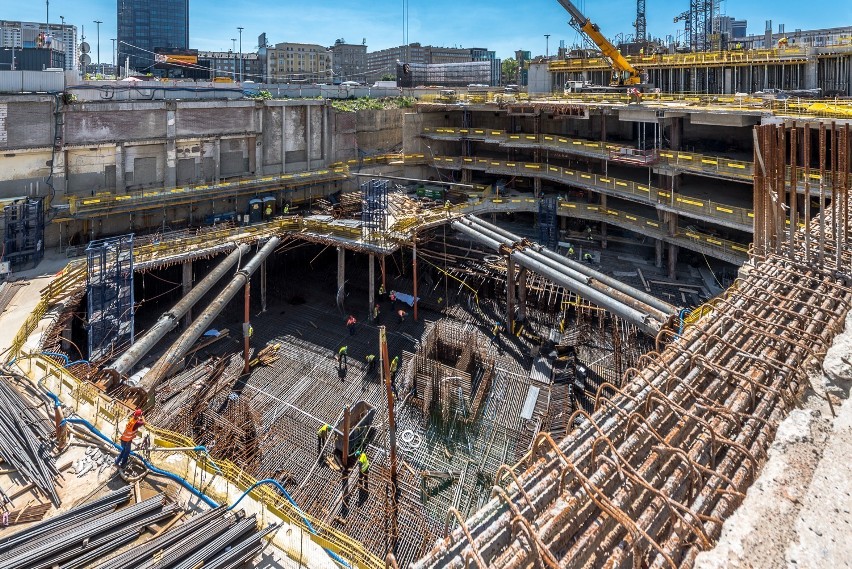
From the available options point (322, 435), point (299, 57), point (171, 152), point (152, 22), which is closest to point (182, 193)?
point (171, 152)

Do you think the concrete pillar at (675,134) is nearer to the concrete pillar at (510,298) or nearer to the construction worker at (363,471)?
the concrete pillar at (510,298)

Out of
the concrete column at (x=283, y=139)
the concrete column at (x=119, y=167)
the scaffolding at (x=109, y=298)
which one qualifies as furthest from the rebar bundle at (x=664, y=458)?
the concrete column at (x=283, y=139)

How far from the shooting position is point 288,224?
2878cm

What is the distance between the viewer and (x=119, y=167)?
30531 mm

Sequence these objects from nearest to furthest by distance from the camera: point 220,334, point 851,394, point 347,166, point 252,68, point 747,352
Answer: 1. point 851,394
2. point 747,352
3. point 220,334
4. point 347,166
5. point 252,68

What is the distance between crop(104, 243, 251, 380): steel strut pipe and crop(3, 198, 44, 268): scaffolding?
25.9 feet

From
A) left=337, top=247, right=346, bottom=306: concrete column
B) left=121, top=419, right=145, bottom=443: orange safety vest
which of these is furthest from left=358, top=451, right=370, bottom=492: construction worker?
left=337, top=247, right=346, bottom=306: concrete column

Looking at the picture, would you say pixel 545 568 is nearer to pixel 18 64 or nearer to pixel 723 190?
pixel 723 190

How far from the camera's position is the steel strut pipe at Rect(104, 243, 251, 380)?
60.1ft

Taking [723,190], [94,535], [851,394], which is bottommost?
[94,535]

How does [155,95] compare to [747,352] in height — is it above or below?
above

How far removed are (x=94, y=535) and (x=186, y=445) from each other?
3.89 m

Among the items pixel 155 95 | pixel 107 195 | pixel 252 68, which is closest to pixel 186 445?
pixel 107 195

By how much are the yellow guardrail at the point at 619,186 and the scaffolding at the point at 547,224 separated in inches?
93.8
